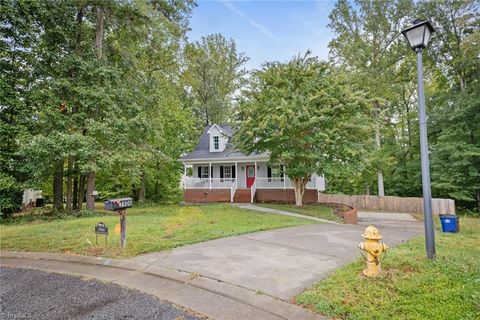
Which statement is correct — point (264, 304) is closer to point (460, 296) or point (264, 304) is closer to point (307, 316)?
point (307, 316)

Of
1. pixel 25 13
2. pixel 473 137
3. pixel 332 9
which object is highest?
pixel 332 9

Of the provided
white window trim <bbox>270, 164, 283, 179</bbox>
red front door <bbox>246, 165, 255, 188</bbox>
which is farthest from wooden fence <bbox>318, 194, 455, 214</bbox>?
red front door <bbox>246, 165, 255, 188</bbox>

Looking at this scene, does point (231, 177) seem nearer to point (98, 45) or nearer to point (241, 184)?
point (241, 184)

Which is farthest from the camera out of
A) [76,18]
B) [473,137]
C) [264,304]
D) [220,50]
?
[220,50]

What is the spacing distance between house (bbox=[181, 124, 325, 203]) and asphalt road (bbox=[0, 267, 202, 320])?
536 inches

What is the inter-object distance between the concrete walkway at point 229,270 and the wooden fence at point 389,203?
Answer: 1276cm

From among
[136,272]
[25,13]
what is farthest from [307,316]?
[25,13]

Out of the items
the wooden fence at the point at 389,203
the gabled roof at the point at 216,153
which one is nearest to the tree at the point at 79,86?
the gabled roof at the point at 216,153

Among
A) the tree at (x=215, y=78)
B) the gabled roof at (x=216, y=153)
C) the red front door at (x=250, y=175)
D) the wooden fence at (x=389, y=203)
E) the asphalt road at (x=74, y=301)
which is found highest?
the tree at (x=215, y=78)

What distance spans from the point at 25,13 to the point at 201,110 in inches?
742

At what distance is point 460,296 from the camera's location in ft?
9.89

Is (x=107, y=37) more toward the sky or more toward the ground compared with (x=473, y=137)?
more toward the sky

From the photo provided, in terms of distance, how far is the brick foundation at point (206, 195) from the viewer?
1925cm

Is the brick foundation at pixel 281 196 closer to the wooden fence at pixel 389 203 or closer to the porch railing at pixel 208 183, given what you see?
the wooden fence at pixel 389 203
